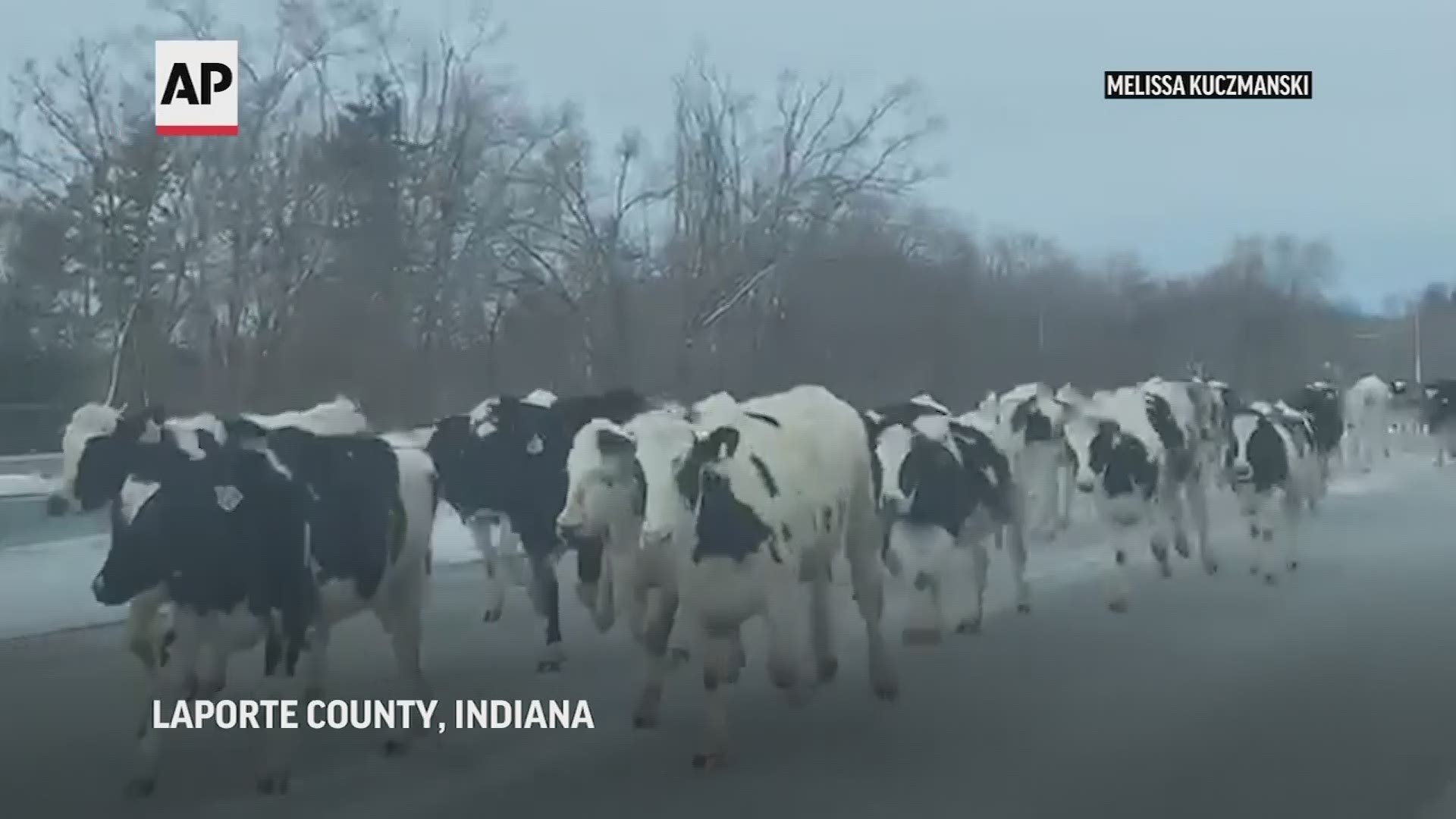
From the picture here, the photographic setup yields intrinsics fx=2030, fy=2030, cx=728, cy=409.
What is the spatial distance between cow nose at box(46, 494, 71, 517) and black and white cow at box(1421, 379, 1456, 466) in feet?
18.7

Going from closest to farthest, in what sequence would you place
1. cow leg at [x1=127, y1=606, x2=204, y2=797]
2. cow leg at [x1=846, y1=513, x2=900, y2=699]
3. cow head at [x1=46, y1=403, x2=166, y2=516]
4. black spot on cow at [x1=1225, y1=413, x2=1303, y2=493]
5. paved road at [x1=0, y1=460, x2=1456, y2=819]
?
1. paved road at [x1=0, y1=460, x2=1456, y2=819]
2. cow leg at [x1=127, y1=606, x2=204, y2=797]
3. cow head at [x1=46, y1=403, x2=166, y2=516]
4. cow leg at [x1=846, y1=513, x2=900, y2=699]
5. black spot on cow at [x1=1225, y1=413, x2=1303, y2=493]

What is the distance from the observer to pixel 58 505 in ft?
23.2

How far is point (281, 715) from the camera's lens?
6.37 m

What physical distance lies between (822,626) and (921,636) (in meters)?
0.64

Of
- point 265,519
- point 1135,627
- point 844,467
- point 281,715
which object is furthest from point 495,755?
point 1135,627

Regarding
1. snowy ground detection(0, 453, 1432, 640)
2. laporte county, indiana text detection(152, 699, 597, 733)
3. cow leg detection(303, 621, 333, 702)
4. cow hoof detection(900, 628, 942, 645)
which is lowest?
cow hoof detection(900, 628, 942, 645)

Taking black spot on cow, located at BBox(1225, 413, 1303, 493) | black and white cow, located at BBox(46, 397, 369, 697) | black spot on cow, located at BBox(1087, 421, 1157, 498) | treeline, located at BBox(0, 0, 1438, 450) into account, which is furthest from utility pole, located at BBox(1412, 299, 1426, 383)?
black and white cow, located at BBox(46, 397, 369, 697)

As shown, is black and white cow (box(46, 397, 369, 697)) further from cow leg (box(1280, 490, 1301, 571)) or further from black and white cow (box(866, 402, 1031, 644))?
cow leg (box(1280, 490, 1301, 571))

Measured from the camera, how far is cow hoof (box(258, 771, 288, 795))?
625cm

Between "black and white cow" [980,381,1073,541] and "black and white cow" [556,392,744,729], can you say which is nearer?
"black and white cow" [556,392,744,729]

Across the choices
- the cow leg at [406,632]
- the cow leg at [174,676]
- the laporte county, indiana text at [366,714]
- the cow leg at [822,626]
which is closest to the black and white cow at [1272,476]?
the cow leg at [822,626]

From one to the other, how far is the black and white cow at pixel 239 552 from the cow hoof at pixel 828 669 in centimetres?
180

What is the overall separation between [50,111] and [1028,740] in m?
3.92

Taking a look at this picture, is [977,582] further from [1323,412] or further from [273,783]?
[273,783]
